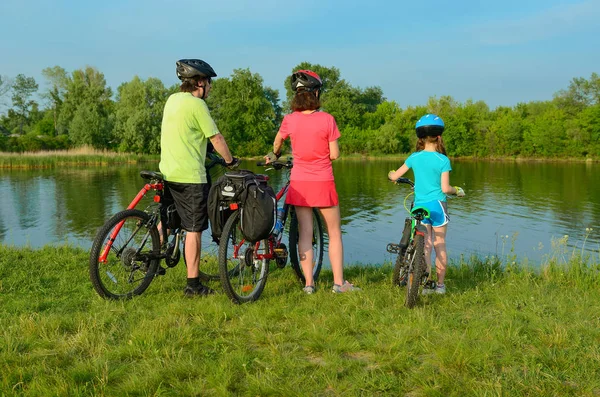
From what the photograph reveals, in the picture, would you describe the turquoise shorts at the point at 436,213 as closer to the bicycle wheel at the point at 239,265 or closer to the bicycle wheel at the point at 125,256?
the bicycle wheel at the point at 239,265

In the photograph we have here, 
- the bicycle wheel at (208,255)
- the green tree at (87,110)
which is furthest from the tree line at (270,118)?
the bicycle wheel at (208,255)

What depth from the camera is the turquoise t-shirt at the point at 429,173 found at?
4.63m

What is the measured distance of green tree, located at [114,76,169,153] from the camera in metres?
52.7

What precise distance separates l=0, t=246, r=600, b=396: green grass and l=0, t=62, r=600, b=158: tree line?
51219mm

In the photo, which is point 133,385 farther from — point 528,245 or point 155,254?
point 528,245

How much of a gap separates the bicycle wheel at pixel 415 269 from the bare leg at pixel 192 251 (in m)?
1.84

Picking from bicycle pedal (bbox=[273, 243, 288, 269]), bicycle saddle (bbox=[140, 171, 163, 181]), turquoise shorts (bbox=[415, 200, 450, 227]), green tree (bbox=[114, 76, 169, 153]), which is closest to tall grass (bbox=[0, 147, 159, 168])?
green tree (bbox=[114, 76, 169, 153])

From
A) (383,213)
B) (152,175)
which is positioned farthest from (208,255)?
(383,213)

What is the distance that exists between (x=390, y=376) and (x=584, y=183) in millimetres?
32629

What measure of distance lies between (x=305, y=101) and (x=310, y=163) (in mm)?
541

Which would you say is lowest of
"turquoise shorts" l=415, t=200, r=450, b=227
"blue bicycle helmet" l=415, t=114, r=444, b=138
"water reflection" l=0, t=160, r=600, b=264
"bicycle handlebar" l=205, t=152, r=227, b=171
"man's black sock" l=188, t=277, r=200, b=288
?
"water reflection" l=0, t=160, r=600, b=264

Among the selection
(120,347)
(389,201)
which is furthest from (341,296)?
(389,201)

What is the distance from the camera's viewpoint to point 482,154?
72625 mm

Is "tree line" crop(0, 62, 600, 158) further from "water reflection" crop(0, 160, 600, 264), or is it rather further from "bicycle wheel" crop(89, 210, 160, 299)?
"bicycle wheel" crop(89, 210, 160, 299)
